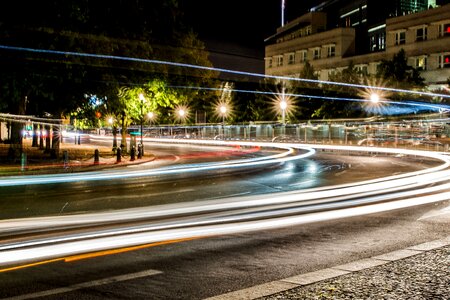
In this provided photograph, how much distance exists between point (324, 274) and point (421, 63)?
61400 millimetres

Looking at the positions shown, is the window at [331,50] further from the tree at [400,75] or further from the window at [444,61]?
the window at [444,61]

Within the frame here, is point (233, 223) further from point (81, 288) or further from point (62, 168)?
point (62, 168)

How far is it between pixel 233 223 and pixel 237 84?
83079 mm

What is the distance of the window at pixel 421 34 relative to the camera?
207ft

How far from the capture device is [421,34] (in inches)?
2504

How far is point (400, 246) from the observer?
8688 millimetres

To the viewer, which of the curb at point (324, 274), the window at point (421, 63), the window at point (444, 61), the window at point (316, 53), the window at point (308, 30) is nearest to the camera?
the curb at point (324, 274)

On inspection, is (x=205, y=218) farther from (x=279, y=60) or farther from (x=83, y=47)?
(x=279, y=60)

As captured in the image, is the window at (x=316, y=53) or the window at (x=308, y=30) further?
the window at (x=308, y=30)

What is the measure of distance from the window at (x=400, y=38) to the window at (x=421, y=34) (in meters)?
1.92

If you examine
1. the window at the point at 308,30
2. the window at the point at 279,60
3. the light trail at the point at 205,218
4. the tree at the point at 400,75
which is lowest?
the light trail at the point at 205,218

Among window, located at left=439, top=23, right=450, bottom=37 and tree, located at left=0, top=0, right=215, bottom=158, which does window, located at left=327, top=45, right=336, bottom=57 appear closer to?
window, located at left=439, top=23, right=450, bottom=37

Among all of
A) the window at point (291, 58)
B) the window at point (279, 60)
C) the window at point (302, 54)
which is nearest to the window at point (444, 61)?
the window at point (302, 54)

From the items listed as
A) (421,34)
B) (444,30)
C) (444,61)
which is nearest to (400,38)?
(421,34)
